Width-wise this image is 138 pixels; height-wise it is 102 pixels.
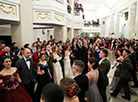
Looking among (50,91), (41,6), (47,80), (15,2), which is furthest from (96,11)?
(50,91)

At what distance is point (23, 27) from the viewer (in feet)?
22.0

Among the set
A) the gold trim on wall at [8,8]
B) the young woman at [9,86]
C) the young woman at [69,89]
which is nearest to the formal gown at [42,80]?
the young woman at [9,86]

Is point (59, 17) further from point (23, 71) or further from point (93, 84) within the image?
point (93, 84)

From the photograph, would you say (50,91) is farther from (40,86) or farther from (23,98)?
(40,86)

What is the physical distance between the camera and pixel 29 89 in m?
3.58

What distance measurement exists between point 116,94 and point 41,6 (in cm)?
679

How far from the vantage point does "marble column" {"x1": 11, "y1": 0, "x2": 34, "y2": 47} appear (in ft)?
21.5

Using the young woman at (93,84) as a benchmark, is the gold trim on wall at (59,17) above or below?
above

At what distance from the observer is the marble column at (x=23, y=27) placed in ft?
21.5

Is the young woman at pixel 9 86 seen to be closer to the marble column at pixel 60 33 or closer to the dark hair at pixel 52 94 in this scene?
the dark hair at pixel 52 94

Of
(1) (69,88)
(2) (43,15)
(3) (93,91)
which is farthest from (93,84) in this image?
(2) (43,15)

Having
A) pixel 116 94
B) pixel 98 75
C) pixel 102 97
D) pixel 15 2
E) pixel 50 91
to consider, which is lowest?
pixel 116 94

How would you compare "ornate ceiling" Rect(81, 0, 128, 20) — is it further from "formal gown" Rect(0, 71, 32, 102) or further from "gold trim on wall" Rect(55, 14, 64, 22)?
"formal gown" Rect(0, 71, 32, 102)

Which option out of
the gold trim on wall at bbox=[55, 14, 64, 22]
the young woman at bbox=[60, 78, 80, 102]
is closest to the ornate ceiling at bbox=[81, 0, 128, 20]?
the gold trim on wall at bbox=[55, 14, 64, 22]
